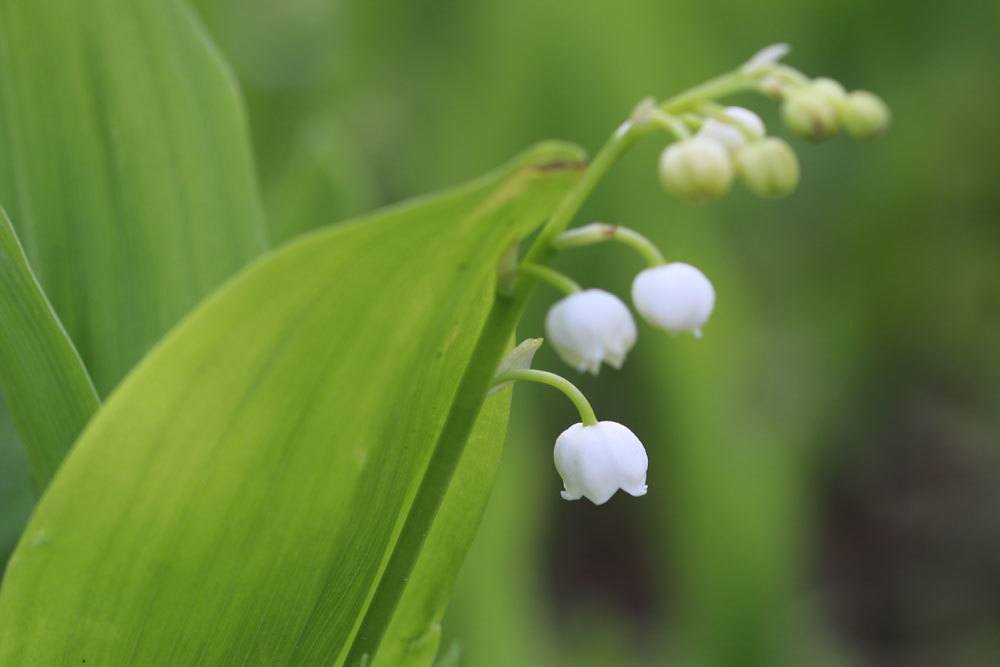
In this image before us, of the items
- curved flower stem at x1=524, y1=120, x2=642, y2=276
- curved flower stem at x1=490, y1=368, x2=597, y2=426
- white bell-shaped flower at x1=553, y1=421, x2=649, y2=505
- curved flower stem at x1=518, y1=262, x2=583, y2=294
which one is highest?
curved flower stem at x1=524, y1=120, x2=642, y2=276

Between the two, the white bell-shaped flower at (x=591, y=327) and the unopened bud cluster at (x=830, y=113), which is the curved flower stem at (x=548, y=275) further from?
the unopened bud cluster at (x=830, y=113)

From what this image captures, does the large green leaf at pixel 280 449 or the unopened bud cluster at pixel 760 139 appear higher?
the unopened bud cluster at pixel 760 139

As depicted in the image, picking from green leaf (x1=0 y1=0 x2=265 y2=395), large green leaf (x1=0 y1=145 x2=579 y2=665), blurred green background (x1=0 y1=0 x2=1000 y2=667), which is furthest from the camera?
blurred green background (x1=0 y1=0 x2=1000 y2=667)

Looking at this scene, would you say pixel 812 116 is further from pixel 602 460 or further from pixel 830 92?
pixel 602 460

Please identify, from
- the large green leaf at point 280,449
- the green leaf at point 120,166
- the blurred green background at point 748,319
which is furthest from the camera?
the blurred green background at point 748,319

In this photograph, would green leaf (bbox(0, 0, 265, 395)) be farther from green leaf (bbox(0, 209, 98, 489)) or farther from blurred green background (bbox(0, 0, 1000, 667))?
blurred green background (bbox(0, 0, 1000, 667))

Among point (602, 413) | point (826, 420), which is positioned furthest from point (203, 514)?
point (826, 420)

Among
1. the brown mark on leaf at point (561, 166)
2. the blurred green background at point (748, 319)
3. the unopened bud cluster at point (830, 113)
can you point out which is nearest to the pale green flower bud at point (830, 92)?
the unopened bud cluster at point (830, 113)

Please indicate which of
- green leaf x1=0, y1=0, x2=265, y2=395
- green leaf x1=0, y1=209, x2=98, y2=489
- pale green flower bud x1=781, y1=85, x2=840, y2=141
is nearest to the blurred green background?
green leaf x1=0, y1=0, x2=265, y2=395

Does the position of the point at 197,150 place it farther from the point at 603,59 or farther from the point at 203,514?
the point at 603,59
